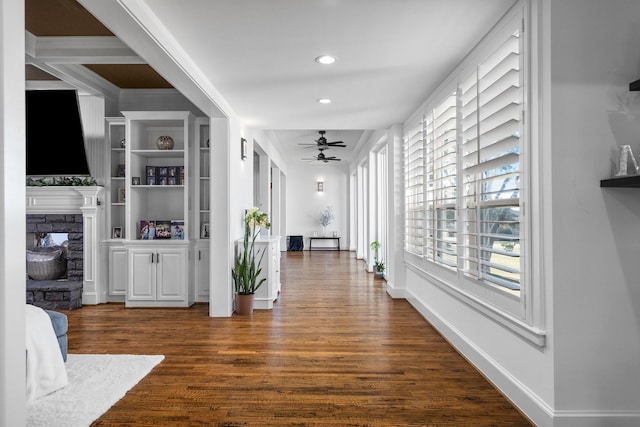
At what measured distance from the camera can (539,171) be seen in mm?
2248

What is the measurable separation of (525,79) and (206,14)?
1.97 metres

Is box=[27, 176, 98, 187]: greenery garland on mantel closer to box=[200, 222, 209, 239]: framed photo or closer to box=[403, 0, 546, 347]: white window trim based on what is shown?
box=[200, 222, 209, 239]: framed photo

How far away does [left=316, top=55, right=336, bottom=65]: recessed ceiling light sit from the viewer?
10.8 feet

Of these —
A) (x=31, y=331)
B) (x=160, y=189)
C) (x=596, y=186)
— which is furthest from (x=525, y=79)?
(x=160, y=189)

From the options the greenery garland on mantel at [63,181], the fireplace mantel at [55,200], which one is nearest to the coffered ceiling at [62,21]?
the greenery garland on mantel at [63,181]

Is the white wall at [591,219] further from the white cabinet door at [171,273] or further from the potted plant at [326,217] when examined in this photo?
the potted plant at [326,217]

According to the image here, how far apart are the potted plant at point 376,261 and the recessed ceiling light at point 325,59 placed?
15.5 feet

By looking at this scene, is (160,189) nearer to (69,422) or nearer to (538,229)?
(69,422)

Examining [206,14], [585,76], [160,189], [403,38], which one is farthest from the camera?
[160,189]

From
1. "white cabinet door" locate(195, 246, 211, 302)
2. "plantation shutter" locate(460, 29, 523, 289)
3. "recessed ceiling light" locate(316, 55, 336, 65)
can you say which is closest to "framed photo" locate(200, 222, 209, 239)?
"white cabinet door" locate(195, 246, 211, 302)

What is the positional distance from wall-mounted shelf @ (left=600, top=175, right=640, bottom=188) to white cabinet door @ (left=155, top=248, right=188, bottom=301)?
4.46 m

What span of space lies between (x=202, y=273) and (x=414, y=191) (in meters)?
2.99

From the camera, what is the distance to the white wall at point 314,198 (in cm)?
1294

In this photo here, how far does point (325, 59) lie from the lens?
3.32 m
